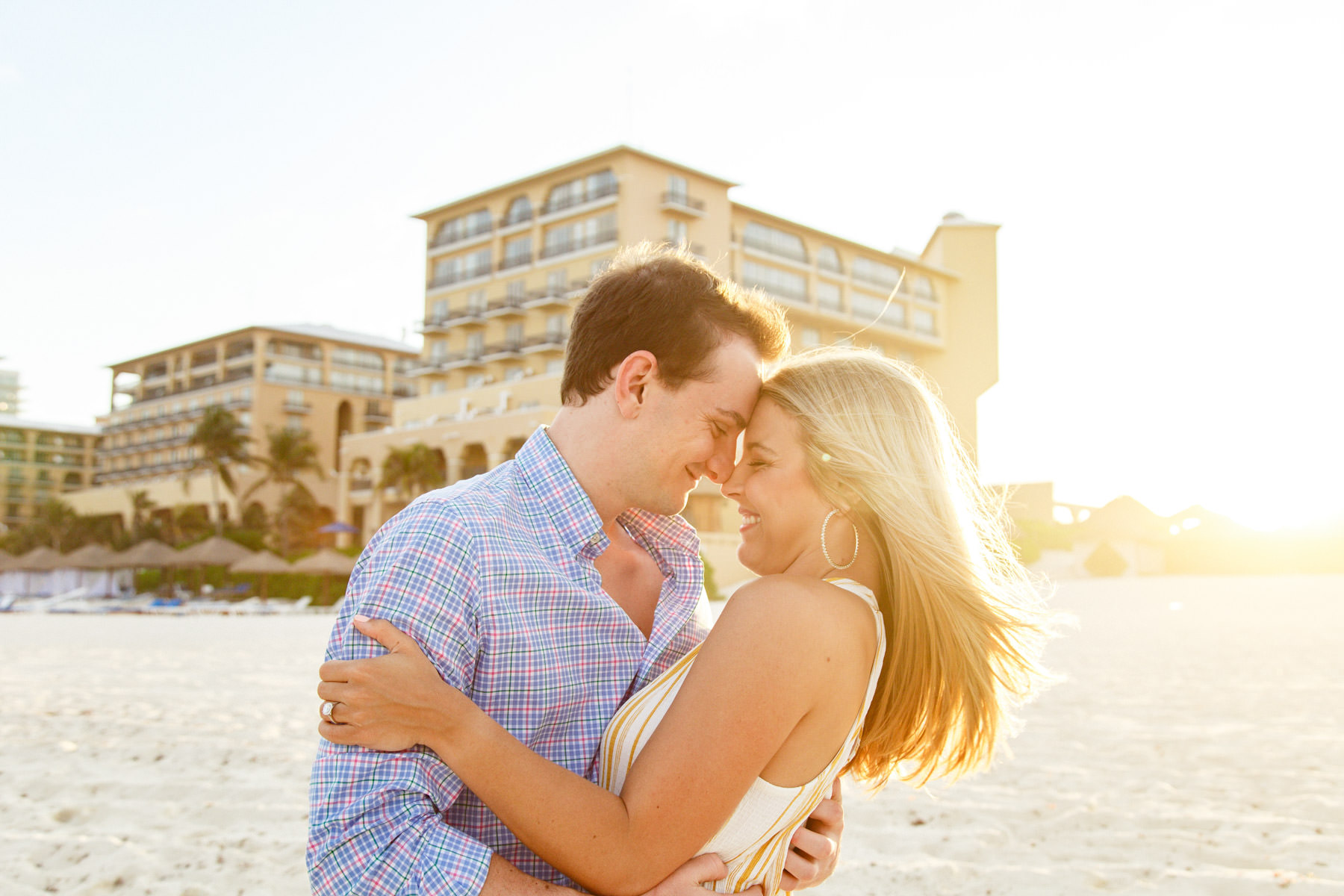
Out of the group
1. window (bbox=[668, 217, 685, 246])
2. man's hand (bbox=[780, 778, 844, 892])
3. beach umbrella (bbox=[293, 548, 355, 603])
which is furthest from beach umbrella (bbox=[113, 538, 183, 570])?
man's hand (bbox=[780, 778, 844, 892])

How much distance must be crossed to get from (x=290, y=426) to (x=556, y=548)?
6567 cm

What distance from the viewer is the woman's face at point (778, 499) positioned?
218 cm

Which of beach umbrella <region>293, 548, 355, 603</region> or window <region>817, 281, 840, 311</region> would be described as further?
window <region>817, 281, 840, 311</region>

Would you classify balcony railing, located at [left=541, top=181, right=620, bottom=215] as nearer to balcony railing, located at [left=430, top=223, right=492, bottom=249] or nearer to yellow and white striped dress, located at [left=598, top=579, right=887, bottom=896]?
balcony railing, located at [left=430, top=223, right=492, bottom=249]

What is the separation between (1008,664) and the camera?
2.23 m

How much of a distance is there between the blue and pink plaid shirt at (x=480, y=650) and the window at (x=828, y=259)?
170 feet

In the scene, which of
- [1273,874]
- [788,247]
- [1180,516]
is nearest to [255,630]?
[1273,874]

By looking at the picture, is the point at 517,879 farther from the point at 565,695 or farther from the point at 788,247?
the point at 788,247

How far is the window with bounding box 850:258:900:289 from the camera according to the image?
54312mm

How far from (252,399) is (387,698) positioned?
66.3m

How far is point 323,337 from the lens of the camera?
66062 millimetres

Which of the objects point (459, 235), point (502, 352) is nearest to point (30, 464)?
point (459, 235)

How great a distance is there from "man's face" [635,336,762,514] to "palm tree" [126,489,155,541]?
208 ft

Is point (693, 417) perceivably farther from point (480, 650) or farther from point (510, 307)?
point (510, 307)
